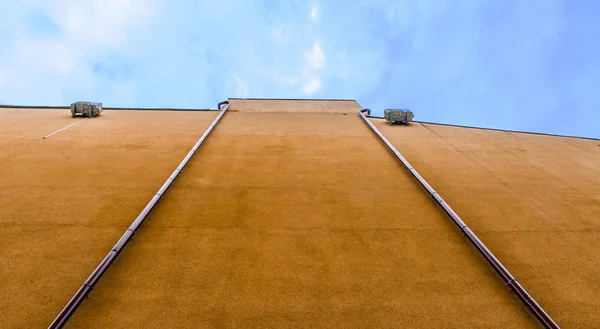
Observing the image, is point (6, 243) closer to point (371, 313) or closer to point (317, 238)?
point (317, 238)

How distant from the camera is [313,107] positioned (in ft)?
43.4

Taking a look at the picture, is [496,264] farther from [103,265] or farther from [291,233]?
[103,265]

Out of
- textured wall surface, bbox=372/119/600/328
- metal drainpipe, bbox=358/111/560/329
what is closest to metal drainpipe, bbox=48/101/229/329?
metal drainpipe, bbox=358/111/560/329

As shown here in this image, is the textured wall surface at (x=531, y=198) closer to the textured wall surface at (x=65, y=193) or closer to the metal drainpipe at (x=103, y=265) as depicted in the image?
the metal drainpipe at (x=103, y=265)

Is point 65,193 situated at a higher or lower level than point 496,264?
higher

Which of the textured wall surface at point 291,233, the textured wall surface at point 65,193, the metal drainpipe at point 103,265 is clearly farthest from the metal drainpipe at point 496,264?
the textured wall surface at point 65,193

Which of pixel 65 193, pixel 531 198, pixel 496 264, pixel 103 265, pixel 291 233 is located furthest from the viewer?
pixel 531 198

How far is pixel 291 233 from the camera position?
16.0 feet

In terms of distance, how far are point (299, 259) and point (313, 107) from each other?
9479 millimetres

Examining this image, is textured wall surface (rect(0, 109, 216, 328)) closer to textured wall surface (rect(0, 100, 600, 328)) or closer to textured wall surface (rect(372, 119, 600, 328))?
textured wall surface (rect(0, 100, 600, 328))

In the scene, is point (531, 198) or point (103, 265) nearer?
point (103, 265)

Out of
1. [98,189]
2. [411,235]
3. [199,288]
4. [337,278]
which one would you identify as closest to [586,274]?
[411,235]

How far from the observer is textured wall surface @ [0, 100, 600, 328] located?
3.67 metres

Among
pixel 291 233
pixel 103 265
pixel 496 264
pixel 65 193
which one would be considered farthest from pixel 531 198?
pixel 65 193
